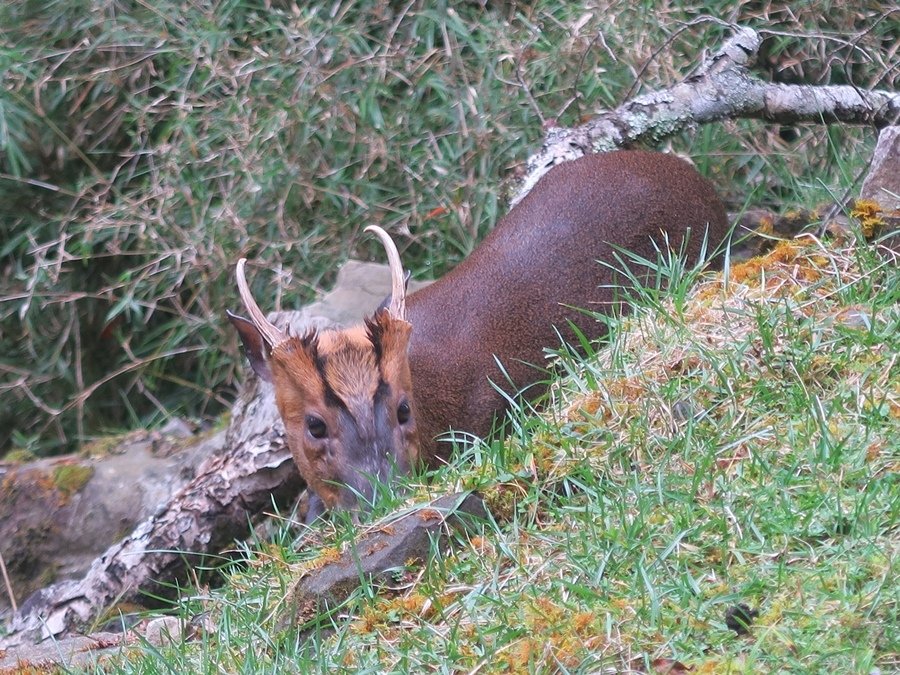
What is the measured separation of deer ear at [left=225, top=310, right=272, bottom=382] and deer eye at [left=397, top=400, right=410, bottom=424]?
2.00ft

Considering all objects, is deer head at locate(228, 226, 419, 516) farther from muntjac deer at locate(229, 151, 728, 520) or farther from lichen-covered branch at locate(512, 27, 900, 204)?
lichen-covered branch at locate(512, 27, 900, 204)

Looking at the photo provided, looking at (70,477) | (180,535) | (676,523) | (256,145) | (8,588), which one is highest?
(256,145)

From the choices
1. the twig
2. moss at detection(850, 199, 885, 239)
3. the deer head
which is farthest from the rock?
the twig

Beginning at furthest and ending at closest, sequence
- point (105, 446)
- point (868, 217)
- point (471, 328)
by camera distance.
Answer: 1. point (105, 446)
2. point (471, 328)
3. point (868, 217)

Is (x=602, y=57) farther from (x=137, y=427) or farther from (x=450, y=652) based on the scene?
(x=450, y=652)

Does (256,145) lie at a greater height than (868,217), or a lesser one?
greater

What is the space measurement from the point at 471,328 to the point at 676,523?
2.29m

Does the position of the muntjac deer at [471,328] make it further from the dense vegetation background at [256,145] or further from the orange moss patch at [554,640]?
the orange moss patch at [554,640]

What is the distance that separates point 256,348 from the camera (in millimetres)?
5164

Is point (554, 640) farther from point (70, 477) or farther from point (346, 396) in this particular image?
point (70, 477)

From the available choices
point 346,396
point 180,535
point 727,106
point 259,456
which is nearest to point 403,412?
point 346,396

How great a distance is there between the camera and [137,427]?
7402 mm

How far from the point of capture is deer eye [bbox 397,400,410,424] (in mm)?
4816

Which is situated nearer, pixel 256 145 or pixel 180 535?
pixel 180 535
